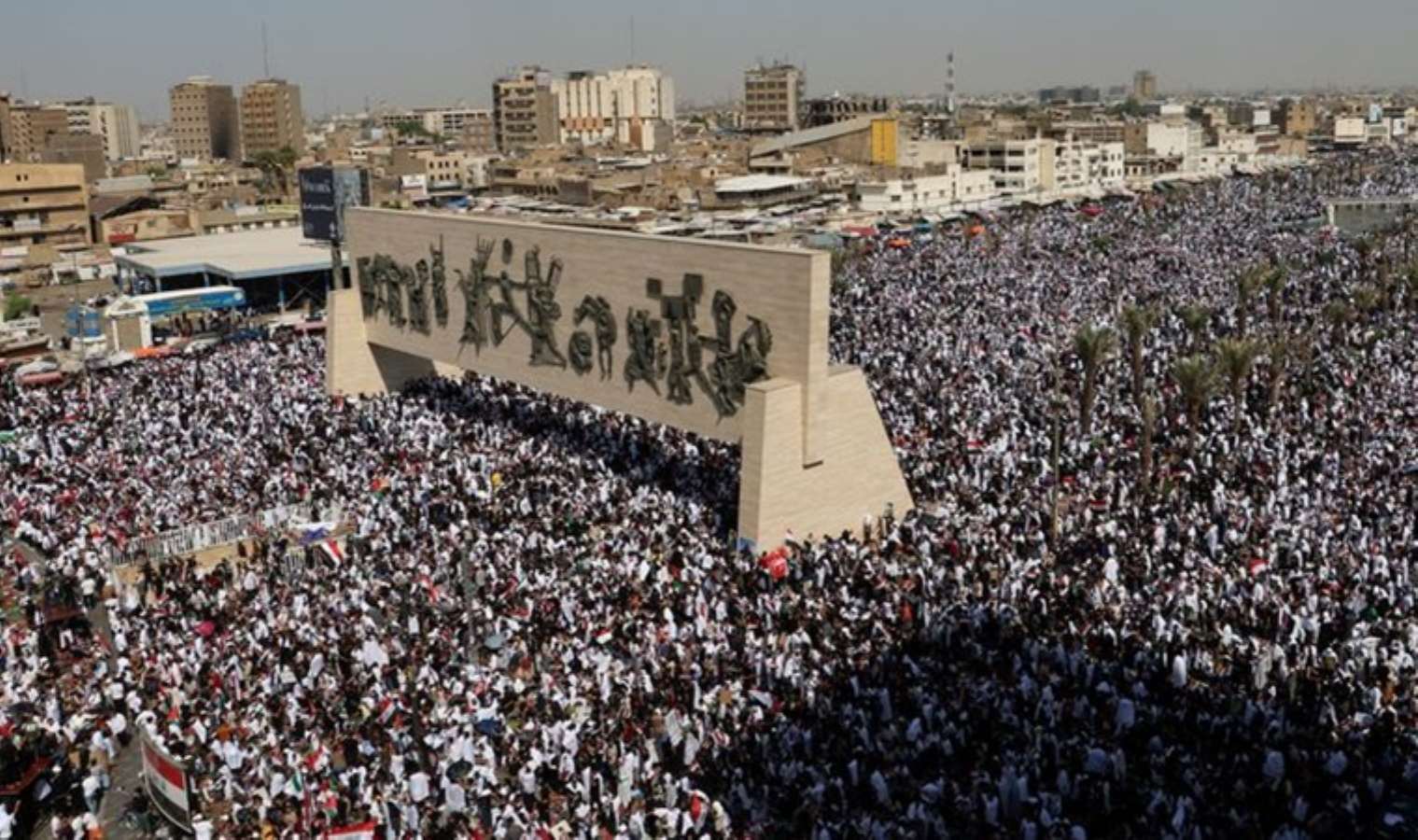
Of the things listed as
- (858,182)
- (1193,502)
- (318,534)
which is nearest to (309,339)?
(318,534)

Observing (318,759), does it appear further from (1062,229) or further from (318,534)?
(1062,229)

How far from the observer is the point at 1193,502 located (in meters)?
22.3

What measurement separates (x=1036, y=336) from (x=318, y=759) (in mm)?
26691

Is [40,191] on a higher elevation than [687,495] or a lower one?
higher

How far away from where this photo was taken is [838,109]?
5719 inches

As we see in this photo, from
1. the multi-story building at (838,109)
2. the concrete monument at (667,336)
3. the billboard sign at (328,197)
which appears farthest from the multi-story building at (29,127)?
the concrete monument at (667,336)

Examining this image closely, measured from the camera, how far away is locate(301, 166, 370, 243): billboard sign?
43.7 metres

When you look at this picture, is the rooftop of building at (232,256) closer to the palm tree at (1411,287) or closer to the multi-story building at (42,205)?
the multi-story building at (42,205)

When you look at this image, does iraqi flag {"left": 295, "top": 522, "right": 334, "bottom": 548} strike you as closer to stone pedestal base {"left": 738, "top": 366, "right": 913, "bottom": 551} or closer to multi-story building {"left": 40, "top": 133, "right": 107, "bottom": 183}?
stone pedestal base {"left": 738, "top": 366, "right": 913, "bottom": 551}

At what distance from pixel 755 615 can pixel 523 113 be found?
141 m

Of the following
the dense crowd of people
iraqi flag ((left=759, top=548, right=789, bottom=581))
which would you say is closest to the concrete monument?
iraqi flag ((left=759, top=548, right=789, bottom=581))

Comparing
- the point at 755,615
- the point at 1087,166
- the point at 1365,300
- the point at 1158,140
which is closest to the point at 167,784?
the point at 755,615

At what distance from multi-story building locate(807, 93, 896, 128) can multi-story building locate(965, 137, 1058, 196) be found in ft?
139

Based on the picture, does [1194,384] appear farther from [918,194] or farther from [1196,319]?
[918,194]
